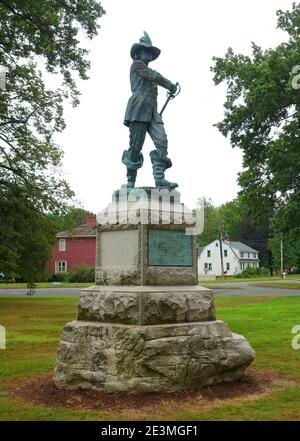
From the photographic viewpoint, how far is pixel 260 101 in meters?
28.3

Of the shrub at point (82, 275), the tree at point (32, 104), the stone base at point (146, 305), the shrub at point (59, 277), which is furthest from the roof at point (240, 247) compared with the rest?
the stone base at point (146, 305)

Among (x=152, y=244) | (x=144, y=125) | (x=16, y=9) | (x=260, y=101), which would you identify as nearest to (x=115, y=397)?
(x=152, y=244)

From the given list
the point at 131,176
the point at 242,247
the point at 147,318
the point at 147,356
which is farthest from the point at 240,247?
the point at 147,356

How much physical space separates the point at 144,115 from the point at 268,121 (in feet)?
77.4

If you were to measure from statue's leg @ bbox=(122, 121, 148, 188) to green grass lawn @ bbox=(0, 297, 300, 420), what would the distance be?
332cm

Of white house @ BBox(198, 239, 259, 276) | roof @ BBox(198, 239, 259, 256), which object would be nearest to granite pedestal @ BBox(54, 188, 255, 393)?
white house @ BBox(198, 239, 259, 276)

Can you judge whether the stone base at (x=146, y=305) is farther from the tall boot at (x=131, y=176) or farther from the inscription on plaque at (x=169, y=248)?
the tall boot at (x=131, y=176)

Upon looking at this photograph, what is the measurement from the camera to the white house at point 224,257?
8312cm

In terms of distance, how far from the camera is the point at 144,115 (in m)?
8.20

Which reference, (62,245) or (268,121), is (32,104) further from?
(62,245)

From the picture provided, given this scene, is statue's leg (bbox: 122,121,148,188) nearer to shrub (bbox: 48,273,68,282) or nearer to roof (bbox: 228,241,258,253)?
shrub (bbox: 48,273,68,282)

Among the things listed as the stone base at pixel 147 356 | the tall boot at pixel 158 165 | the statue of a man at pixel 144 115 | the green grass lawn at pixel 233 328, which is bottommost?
the green grass lawn at pixel 233 328

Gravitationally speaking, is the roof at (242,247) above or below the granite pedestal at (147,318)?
above

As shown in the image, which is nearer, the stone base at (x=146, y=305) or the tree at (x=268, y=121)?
the stone base at (x=146, y=305)
